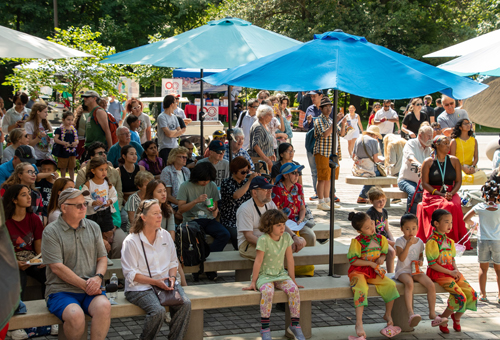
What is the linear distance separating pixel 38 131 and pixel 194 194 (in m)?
4.41

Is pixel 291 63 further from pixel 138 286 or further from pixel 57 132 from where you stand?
pixel 57 132

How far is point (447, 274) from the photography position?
5.51 metres

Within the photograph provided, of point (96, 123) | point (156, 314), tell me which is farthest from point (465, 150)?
point (156, 314)

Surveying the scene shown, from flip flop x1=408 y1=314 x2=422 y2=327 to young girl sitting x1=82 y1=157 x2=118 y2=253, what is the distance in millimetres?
3179

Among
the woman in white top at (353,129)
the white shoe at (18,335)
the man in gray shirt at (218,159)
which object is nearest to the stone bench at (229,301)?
the white shoe at (18,335)

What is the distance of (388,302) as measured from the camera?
5316 millimetres

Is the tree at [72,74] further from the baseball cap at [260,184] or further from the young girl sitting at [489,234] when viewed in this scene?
the young girl sitting at [489,234]

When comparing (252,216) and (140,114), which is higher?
(140,114)

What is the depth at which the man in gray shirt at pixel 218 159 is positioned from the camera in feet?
25.2

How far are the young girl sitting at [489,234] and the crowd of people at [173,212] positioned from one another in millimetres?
606

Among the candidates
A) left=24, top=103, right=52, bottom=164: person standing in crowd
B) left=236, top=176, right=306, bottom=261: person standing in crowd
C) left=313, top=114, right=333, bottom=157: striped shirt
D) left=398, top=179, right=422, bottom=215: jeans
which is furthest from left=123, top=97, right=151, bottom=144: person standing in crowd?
left=236, top=176, right=306, bottom=261: person standing in crowd

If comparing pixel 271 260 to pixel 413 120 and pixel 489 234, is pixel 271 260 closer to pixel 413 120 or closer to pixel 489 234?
pixel 489 234

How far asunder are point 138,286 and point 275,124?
20.9 ft

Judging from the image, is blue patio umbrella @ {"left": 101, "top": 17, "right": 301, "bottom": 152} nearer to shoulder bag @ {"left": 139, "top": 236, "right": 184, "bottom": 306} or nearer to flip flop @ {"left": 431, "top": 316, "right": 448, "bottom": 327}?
shoulder bag @ {"left": 139, "top": 236, "right": 184, "bottom": 306}
